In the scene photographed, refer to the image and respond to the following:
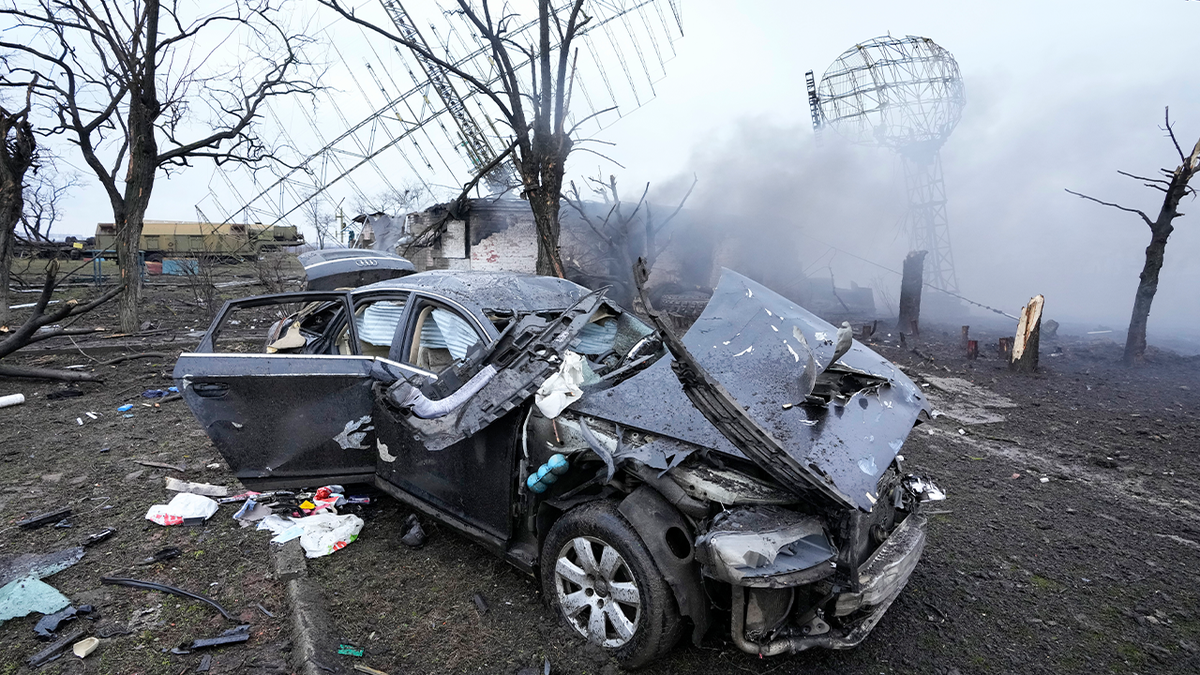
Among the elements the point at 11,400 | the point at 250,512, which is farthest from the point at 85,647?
the point at 11,400

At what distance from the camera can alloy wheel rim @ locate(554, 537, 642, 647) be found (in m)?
2.51

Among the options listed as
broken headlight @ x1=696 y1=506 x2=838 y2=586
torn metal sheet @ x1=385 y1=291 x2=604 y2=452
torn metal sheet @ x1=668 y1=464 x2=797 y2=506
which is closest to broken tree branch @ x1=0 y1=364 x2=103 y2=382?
torn metal sheet @ x1=385 y1=291 x2=604 y2=452

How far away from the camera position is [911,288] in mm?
12148

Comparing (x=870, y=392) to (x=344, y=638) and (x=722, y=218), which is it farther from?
(x=722, y=218)

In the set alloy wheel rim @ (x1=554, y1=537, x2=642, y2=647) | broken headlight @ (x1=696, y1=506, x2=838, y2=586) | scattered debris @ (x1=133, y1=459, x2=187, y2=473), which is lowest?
scattered debris @ (x1=133, y1=459, x2=187, y2=473)

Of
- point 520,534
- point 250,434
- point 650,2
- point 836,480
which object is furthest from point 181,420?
point 650,2

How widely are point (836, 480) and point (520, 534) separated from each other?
1.58 meters

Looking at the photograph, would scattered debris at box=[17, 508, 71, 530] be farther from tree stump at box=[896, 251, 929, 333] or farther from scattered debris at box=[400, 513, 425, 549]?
tree stump at box=[896, 251, 929, 333]

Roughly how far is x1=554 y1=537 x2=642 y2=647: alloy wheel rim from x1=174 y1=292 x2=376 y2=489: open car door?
163 centimetres

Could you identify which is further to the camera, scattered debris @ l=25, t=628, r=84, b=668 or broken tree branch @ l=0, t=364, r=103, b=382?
broken tree branch @ l=0, t=364, r=103, b=382

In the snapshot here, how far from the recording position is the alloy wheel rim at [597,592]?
2.51 m

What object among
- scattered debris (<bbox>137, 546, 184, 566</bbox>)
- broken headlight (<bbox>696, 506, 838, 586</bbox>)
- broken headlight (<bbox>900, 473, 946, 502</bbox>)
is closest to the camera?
broken headlight (<bbox>696, 506, 838, 586</bbox>)

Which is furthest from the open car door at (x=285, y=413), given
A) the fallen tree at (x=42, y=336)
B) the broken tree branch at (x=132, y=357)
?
the broken tree branch at (x=132, y=357)

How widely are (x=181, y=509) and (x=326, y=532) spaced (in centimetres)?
107
